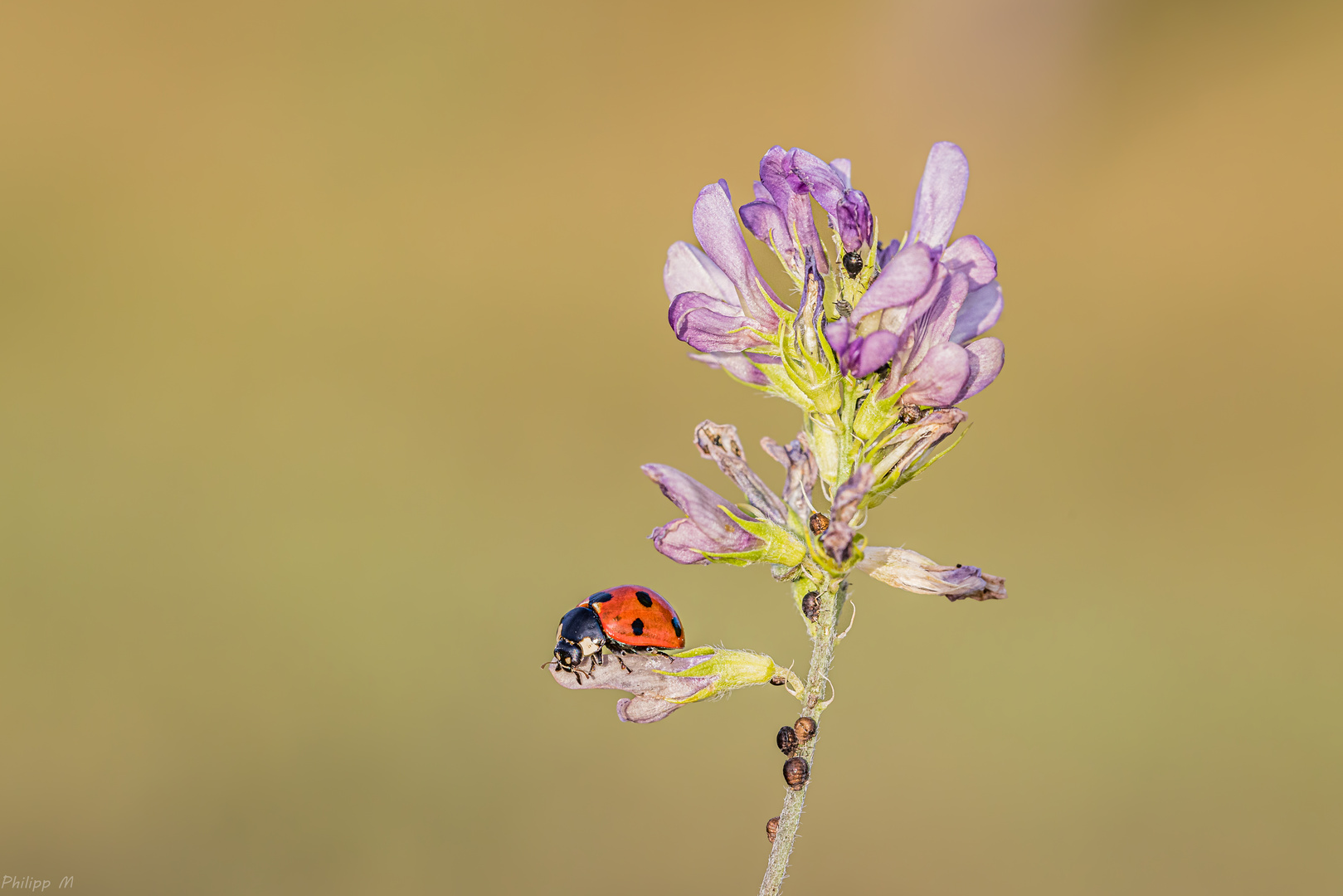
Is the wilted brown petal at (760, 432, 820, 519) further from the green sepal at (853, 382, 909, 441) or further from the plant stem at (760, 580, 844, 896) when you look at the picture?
the plant stem at (760, 580, 844, 896)

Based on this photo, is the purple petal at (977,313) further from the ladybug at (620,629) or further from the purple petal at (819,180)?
the ladybug at (620,629)

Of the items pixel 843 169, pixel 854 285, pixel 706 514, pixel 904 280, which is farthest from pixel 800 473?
pixel 843 169

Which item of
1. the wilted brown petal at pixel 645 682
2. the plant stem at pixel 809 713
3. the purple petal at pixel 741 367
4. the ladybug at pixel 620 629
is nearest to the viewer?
the plant stem at pixel 809 713

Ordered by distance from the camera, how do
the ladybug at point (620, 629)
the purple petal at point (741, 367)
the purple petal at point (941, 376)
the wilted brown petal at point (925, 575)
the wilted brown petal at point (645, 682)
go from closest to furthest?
the purple petal at point (941, 376), the wilted brown petal at point (925, 575), the wilted brown petal at point (645, 682), the purple petal at point (741, 367), the ladybug at point (620, 629)

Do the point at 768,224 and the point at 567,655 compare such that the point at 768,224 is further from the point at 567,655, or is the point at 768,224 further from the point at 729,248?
the point at 567,655

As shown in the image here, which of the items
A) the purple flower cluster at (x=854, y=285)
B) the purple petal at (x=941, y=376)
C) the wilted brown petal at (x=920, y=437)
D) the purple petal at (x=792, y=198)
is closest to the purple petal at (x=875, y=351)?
the purple flower cluster at (x=854, y=285)

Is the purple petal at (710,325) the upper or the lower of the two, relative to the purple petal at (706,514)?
upper

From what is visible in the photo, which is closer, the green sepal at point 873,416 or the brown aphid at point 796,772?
the brown aphid at point 796,772
